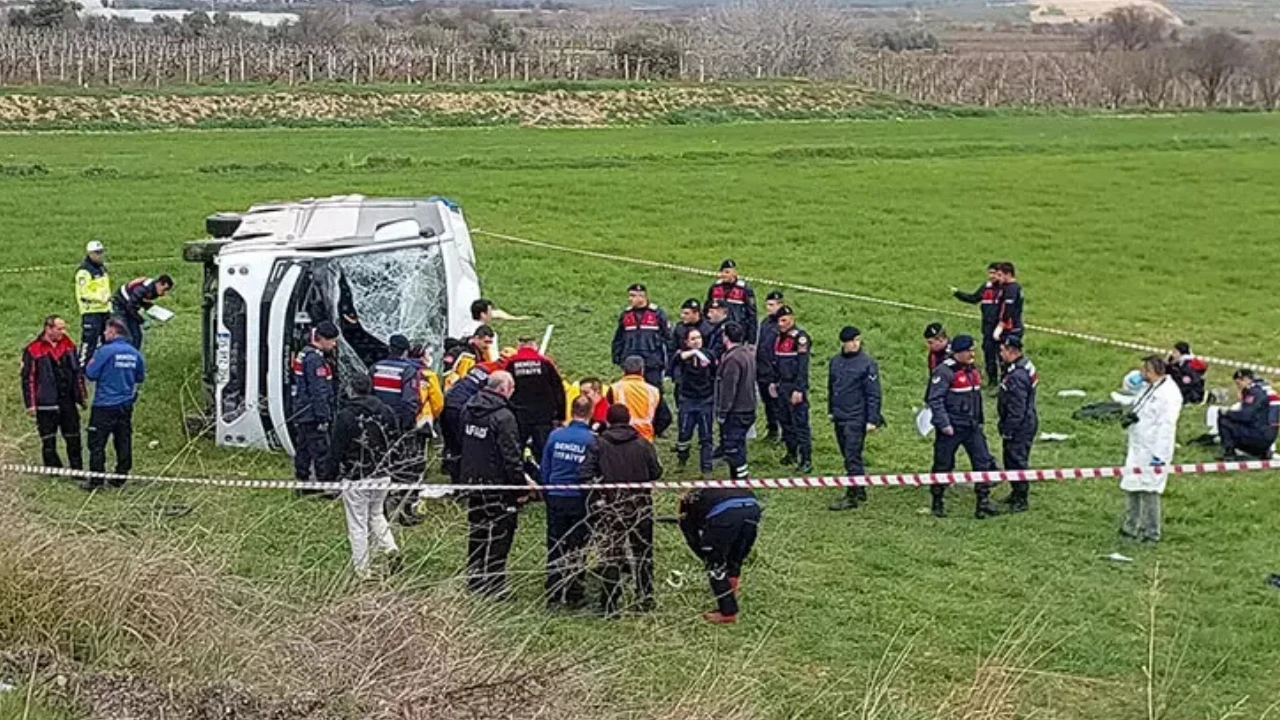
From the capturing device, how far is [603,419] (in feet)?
43.8

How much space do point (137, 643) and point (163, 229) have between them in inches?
812

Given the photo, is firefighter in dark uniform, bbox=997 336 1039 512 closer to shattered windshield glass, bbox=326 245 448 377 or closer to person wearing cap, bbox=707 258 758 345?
person wearing cap, bbox=707 258 758 345

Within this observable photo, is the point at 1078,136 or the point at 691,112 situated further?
the point at 691,112

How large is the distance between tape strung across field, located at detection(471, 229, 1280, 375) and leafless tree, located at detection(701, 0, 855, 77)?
52.8m

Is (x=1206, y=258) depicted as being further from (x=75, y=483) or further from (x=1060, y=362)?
(x=75, y=483)

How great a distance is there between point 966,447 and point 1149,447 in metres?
1.62

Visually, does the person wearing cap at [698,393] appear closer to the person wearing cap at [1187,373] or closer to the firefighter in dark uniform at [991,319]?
the firefighter in dark uniform at [991,319]

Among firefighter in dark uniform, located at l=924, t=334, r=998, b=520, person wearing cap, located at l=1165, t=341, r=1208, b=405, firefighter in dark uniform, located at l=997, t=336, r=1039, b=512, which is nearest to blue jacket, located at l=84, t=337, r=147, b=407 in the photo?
firefighter in dark uniform, located at l=924, t=334, r=998, b=520

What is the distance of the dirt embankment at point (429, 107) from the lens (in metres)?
49.9

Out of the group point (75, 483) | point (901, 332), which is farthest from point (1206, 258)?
point (75, 483)

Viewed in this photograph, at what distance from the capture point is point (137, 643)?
8648 millimetres

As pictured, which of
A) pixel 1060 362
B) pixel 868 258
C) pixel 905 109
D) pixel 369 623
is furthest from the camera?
pixel 905 109

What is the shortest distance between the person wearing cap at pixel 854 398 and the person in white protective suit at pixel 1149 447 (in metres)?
2.30

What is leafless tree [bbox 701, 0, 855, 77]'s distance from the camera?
85625 mm
